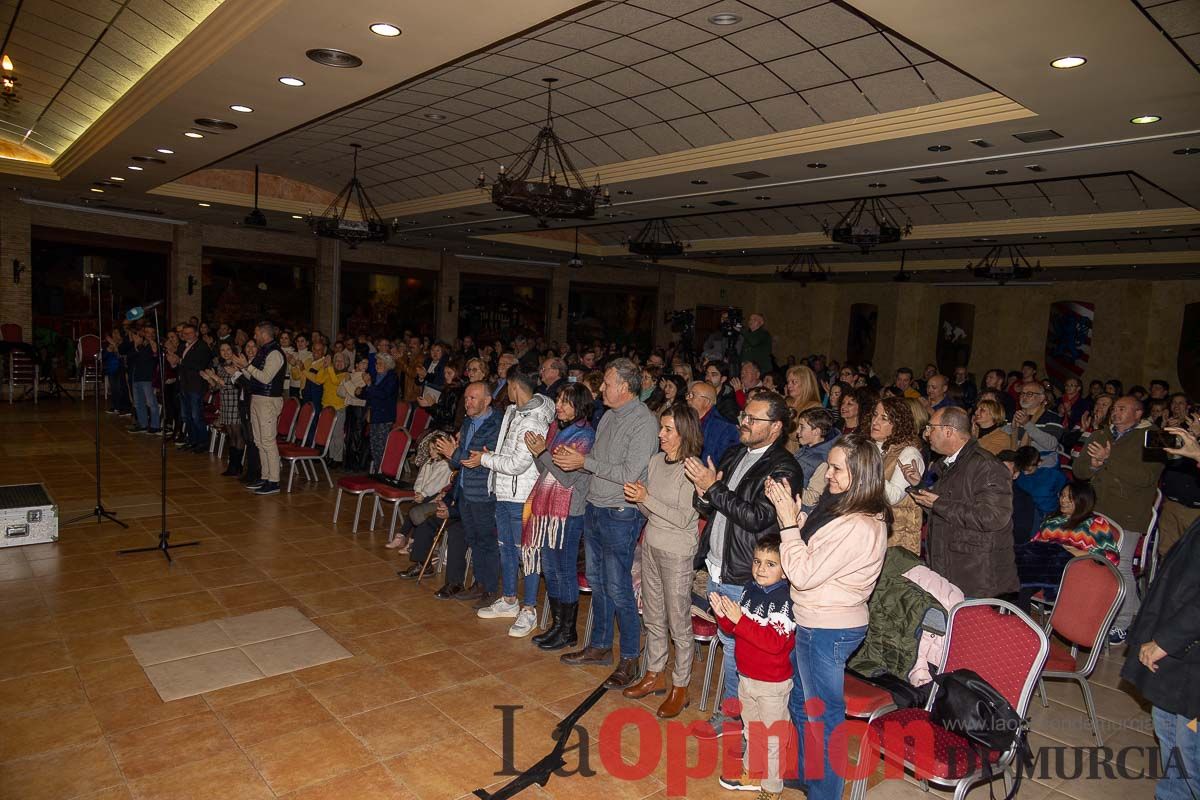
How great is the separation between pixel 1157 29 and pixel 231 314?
1647 centimetres

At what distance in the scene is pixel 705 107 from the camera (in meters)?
7.14

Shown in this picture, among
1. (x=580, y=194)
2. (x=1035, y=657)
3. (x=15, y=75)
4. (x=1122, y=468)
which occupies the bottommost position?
(x=1035, y=657)

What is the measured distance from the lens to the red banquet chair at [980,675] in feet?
8.27

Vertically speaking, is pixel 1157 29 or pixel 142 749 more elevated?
pixel 1157 29

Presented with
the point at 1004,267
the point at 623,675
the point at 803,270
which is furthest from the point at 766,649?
the point at 803,270

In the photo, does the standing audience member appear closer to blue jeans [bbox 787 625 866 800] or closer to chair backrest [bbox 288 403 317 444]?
blue jeans [bbox 787 625 866 800]

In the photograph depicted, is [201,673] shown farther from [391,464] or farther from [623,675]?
[391,464]

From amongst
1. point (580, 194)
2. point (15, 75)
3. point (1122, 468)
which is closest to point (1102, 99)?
point (1122, 468)

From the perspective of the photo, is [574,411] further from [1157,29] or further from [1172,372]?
[1172,372]

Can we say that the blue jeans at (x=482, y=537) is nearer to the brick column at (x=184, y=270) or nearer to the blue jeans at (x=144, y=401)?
the blue jeans at (x=144, y=401)

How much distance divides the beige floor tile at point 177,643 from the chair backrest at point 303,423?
3471 mm

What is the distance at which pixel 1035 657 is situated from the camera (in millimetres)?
2691

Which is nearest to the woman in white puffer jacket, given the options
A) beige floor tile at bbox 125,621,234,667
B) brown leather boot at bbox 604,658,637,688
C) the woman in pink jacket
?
brown leather boot at bbox 604,658,637,688

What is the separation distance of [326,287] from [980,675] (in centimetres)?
1667
